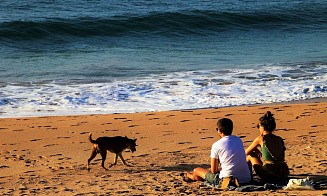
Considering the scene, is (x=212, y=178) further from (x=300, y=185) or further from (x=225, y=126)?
(x=300, y=185)

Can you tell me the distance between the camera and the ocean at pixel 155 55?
11000 millimetres

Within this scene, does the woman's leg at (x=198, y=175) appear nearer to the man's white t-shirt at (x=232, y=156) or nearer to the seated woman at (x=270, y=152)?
the man's white t-shirt at (x=232, y=156)

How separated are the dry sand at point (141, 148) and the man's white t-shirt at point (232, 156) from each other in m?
0.26

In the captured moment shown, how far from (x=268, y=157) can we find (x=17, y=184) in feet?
9.93

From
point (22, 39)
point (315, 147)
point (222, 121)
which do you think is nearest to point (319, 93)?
point (315, 147)

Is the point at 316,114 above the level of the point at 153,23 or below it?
below

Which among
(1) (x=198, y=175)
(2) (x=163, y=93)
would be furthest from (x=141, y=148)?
(2) (x=163, y=93)

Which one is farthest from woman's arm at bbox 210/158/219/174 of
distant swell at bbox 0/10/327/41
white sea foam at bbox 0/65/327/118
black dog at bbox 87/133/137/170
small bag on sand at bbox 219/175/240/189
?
distant swell at bbox 0/10/327/41

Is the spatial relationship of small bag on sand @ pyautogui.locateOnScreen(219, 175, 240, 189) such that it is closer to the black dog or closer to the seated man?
the seated man

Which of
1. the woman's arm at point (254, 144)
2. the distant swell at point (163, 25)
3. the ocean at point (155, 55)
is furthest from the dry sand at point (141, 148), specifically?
the distant swell at point (163, 25)

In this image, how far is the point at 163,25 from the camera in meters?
26.9

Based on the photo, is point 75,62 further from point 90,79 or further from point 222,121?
point 222,121

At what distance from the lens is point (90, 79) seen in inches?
539

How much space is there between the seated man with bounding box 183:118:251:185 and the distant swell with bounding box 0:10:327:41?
64.4 feet
